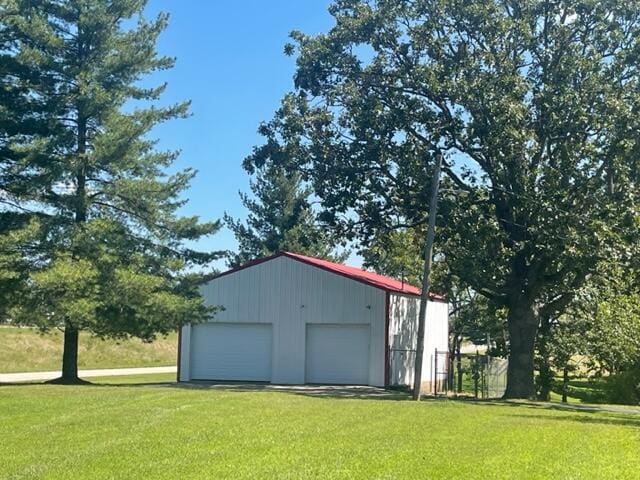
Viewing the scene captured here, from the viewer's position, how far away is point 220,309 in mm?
31281

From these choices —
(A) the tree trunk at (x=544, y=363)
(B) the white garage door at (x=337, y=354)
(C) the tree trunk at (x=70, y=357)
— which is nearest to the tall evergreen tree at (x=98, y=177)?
(C) the tree trunk at (x=70, y=357)

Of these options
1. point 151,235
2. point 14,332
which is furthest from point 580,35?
point 14,332

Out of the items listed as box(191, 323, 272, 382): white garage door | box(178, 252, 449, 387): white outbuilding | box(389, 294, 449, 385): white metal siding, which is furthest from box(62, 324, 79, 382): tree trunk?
box(389, 294, 449, 385): white metal siding

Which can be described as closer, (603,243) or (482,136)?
(603,243)

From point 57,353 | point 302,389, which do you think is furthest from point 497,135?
point 57,353

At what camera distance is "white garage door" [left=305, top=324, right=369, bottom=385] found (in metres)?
31.2

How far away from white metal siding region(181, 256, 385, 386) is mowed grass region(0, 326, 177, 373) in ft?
24.0

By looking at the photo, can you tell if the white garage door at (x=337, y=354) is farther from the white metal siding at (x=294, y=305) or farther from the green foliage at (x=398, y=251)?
the green foliage at (x=398, y=251)

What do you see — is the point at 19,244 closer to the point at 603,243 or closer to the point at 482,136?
the point at 482,136

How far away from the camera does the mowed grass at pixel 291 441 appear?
32.5 ft

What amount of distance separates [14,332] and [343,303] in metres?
24.2

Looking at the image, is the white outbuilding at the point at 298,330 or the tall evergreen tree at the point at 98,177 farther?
the white outbuilding at the point at 298,330

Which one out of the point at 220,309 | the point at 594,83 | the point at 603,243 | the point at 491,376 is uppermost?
the point at 594,83

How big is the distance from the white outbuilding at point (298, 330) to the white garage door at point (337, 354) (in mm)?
38
